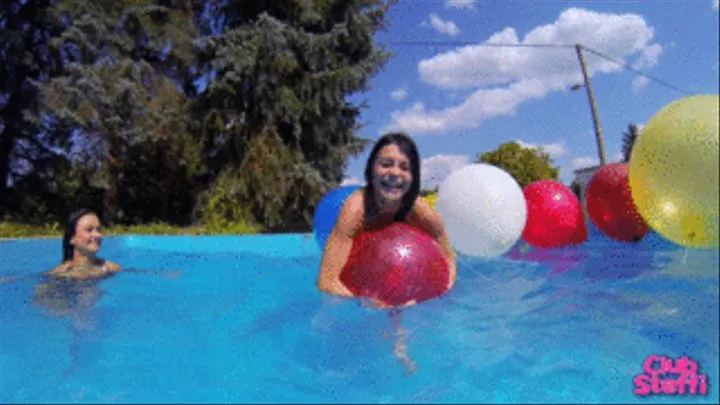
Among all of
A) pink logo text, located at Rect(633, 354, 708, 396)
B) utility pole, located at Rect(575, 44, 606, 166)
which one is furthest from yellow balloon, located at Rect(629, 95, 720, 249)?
utility pole, located at Rect(575, 44, 606, 166)

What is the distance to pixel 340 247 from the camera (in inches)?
135

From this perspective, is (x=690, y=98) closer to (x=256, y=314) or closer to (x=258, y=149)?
(x=256, y=314)

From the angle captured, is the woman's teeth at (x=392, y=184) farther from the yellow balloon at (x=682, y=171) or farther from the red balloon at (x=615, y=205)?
the red balloon at (x=615, y=205)

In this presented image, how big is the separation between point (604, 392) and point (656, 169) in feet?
3.29

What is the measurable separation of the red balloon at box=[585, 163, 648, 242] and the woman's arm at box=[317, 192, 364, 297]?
2.81 m

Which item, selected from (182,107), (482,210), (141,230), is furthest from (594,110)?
(141,230)

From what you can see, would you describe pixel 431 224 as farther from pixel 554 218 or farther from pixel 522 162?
pixel 522 162

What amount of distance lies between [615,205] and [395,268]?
2.89m

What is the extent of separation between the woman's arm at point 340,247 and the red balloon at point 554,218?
2840 mm

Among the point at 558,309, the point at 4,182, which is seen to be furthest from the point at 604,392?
the point at 4,182

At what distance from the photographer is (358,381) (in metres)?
2.61

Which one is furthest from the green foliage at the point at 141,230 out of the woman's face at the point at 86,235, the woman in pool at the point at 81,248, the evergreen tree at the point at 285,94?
the woman's face at the point at 86,235

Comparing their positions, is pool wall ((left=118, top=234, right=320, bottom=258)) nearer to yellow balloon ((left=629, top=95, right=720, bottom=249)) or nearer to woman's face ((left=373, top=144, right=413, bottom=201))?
woman's face ((left=373, top=144, right=413, bottom=201))

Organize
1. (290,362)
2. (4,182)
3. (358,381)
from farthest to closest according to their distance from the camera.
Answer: (4,182)
(290,362)
(358,381)
